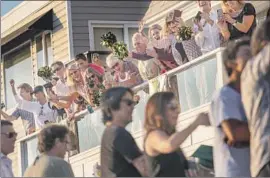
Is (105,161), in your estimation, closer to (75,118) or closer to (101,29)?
(75,118)

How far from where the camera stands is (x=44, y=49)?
2147cm

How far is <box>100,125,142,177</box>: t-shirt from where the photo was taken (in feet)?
25.0

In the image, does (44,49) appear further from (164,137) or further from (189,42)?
(164,137)

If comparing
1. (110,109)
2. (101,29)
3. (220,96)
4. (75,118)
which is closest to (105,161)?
(110,109)

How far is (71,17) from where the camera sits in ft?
68.8

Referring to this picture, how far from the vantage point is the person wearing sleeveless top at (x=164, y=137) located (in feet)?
24.7

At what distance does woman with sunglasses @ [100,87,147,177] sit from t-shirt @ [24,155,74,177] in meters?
0.26

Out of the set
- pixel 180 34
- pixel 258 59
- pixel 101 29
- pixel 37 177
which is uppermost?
pixel 101 29

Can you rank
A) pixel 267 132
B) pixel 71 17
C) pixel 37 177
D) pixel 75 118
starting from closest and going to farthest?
1. pixel 267 132
2. pixel 37 177
3. pixel 75 118
4. pixel 71 17

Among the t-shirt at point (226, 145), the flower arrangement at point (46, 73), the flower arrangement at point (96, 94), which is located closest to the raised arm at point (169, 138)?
the t-shirt at point (226, 145)

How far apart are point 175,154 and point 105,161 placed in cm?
52

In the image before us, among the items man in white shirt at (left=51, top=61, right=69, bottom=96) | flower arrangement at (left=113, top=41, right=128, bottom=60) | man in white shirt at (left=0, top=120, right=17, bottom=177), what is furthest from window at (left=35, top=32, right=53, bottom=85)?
man in white shirt at (left=0, top=120, right=17, bottom=177)

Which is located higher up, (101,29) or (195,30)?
(101,29)

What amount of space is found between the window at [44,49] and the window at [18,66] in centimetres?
21
